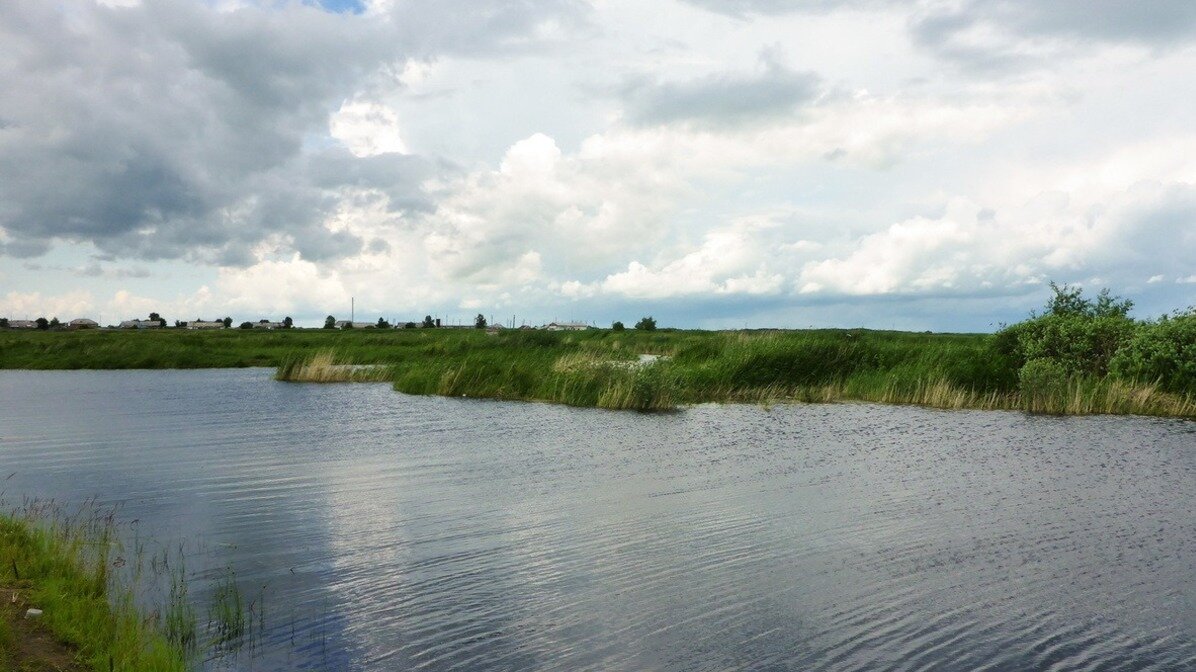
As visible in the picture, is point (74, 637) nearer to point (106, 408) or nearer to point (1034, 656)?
point (1034, 656)

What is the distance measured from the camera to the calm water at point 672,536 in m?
8.43

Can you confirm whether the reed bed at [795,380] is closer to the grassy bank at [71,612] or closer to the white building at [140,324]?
the grassy bank at [71,612]

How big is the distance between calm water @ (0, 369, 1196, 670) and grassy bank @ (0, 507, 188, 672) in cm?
99

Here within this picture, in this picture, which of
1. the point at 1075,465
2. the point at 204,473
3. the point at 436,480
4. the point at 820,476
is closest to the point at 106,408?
the point at 204,473

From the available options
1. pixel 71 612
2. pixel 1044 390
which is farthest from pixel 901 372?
pixel 71 612

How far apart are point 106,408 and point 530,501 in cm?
2566

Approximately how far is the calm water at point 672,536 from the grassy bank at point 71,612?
992 millimetres

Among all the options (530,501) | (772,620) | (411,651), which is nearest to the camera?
(411,651)

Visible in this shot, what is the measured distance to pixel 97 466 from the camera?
19.3 m

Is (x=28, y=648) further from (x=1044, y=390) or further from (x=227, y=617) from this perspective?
(x=1044, y=390)

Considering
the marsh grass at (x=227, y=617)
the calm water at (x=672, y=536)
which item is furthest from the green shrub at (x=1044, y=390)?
the marsh grass at (x=227, y=617)

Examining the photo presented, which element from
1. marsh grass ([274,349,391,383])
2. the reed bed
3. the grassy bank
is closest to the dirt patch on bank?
the grassy bank

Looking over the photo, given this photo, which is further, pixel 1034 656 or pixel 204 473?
pixel 204 473

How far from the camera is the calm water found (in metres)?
8.43
